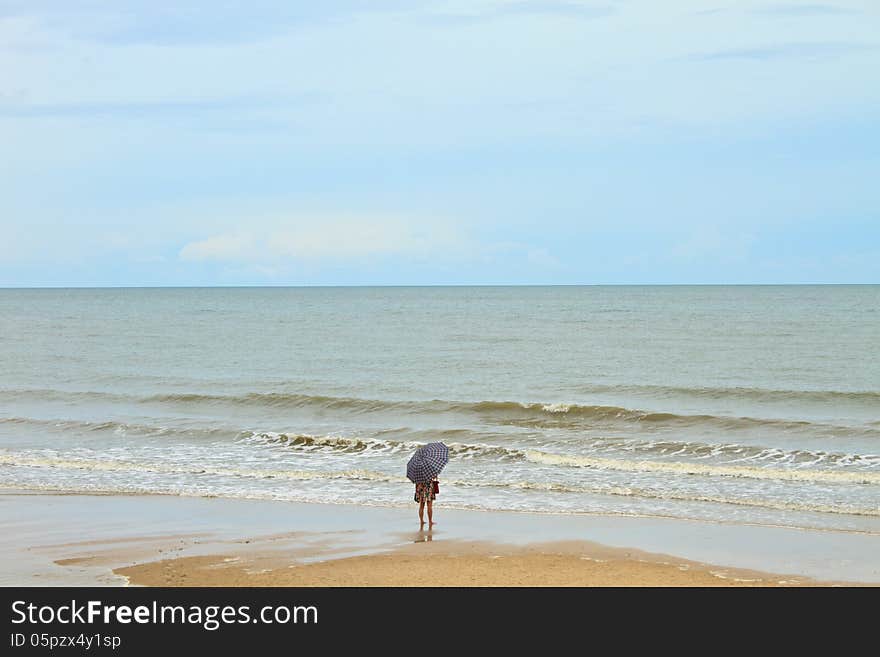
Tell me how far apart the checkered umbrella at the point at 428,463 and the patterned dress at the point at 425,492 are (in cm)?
10

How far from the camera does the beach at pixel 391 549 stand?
1211 cm

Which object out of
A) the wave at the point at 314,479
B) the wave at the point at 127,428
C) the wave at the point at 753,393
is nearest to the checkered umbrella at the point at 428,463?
the wave at the point at 314,479

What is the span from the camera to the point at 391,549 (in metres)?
13.8

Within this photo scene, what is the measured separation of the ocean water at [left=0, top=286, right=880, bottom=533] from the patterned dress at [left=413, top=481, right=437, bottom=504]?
221cm

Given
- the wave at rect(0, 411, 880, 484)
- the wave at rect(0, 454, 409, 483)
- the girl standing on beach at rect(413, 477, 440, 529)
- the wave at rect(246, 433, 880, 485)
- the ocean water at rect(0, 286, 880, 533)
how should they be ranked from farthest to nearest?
the wave at rect(0, 454, 409, 483), the wave at rect(0, 411, 880, 484), the wave at rect(246, 433, 880, 485), the ocean water at rect(0, 286, 880, 533), the girl standing on beach at rect(413, 477, 440, 529)

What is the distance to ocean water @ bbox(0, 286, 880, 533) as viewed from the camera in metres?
18.6

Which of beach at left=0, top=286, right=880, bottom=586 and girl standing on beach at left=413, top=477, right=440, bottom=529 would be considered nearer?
beach at left=0, top=286, right=880, bottom=586

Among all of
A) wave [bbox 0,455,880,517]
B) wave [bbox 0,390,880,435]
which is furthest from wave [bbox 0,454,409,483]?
wave [bbox 0,390,880,435]

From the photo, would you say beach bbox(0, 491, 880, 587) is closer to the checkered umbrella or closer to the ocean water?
the checkered umbrella

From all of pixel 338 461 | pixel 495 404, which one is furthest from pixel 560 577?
pixel 495 404

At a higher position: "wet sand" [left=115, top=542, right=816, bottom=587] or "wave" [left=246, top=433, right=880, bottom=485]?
"wave" [left=246, top=433, right=880, bottom=485]

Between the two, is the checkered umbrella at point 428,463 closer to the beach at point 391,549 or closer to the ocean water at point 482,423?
the beach at point 391,549
